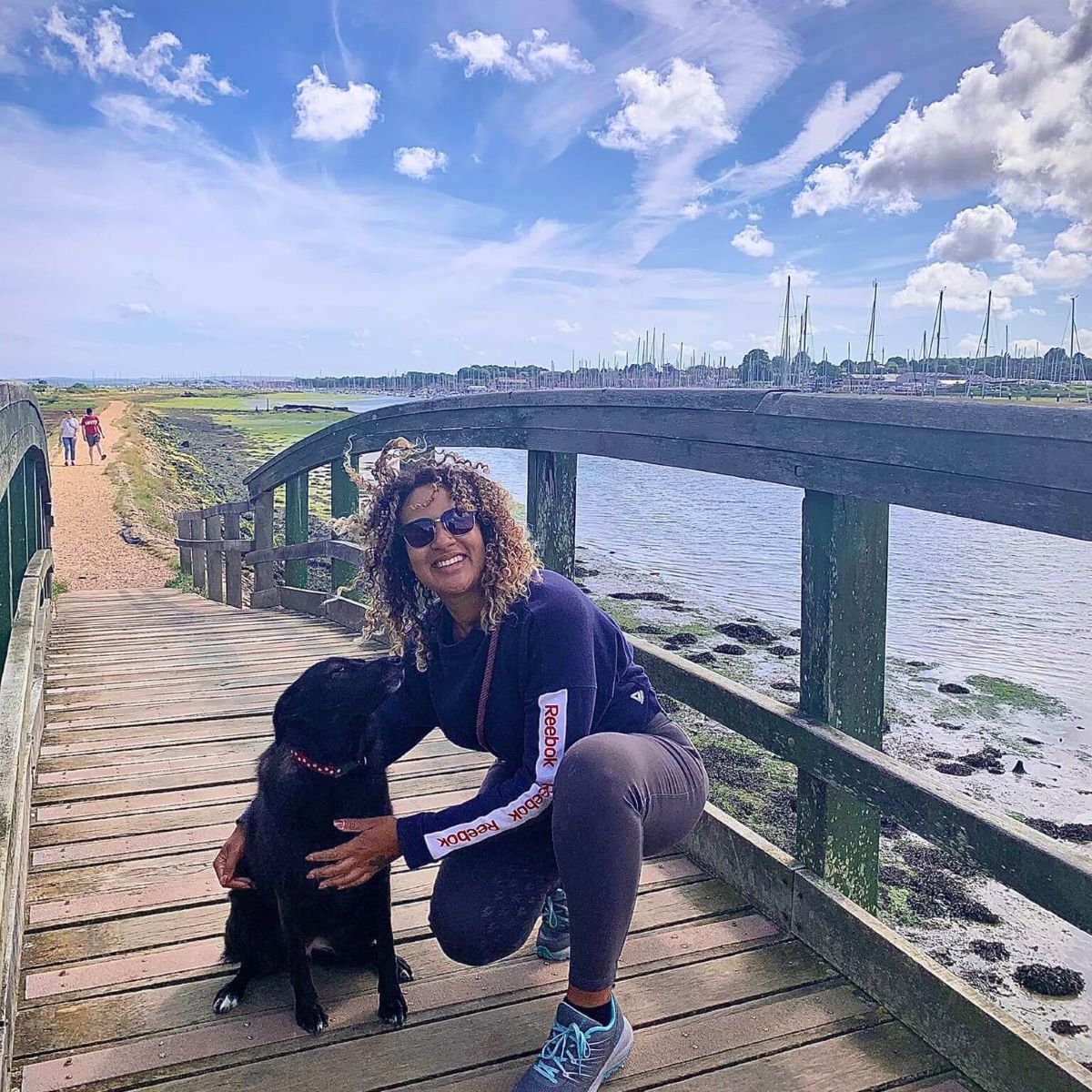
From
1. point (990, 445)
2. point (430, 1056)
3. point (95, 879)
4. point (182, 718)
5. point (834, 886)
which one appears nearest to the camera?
point (990, 445)

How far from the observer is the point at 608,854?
1.89 m

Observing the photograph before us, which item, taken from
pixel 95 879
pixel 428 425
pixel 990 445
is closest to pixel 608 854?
pixel 990 445

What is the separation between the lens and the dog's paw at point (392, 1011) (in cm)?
217

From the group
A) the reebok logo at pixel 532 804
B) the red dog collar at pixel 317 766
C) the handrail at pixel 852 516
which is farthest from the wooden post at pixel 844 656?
the red dog collar at pixel 317 766

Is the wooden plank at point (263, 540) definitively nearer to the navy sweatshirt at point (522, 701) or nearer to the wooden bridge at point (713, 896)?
the wooden bridge at point (713, 896)

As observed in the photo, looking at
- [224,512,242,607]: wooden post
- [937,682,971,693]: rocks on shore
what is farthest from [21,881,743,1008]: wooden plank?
[937,682,971,693]: rocks on shore

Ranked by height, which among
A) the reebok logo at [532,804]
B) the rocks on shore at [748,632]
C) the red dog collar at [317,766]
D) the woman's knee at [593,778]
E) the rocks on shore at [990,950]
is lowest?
the rocks on shore at [990,950]

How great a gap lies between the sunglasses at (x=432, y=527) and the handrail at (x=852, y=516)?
80 centimetres

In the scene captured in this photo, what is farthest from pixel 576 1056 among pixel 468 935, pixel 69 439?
pixel 69 439

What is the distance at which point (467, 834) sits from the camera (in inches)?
81.8

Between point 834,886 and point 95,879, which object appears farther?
point 95,879

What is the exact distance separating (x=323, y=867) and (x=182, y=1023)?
52 centimetres

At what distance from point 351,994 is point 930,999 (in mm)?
1310

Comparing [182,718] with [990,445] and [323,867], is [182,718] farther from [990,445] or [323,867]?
[990,445]
